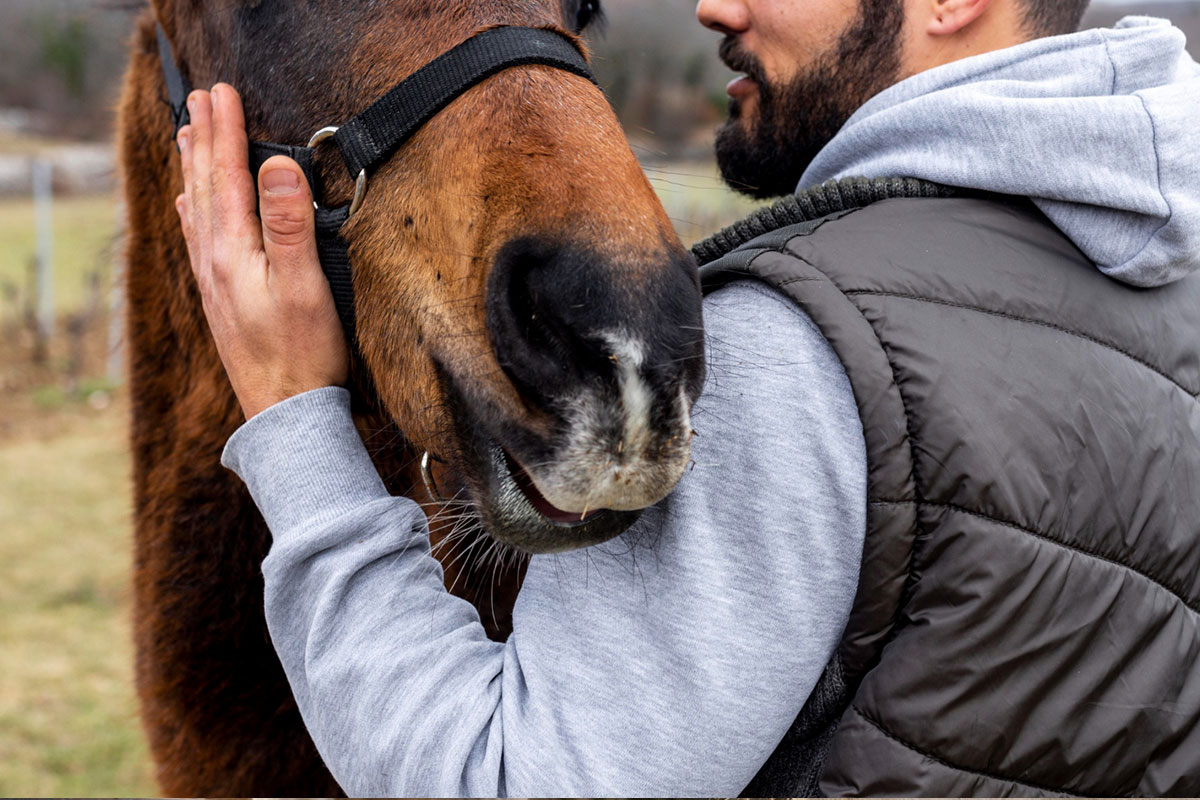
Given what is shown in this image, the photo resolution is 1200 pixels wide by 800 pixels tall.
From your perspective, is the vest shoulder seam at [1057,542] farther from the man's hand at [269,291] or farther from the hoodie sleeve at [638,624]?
the man's hand at [269,291]

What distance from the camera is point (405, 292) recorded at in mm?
1573

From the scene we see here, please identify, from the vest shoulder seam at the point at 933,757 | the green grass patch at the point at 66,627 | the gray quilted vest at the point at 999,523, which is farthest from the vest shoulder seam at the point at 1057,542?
the green grass patch at the point at 66,627

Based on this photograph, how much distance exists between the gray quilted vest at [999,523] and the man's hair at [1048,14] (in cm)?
62

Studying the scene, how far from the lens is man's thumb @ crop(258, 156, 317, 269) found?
64.4 inches

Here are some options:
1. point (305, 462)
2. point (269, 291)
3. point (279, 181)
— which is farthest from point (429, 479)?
point (279, 181)

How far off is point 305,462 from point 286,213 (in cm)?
45

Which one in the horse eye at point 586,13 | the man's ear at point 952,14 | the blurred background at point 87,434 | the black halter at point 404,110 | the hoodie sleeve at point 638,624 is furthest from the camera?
the blurred background at point 87,434

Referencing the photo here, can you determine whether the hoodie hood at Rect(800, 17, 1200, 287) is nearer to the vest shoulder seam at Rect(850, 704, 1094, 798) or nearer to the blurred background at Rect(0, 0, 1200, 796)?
the blurred background at Rect(0, 0, 1200, 796)

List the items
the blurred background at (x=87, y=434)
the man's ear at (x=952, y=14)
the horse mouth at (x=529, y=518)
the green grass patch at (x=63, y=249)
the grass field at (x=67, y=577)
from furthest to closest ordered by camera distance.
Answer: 1. the green grass patch at (x=63, y=249)
2. the grass field at (x=67, y=577)
3. the blurred background at (x=87, y=434)
4. the man's ear at (x=952, y=14)
5. the horse mouth at (x=529, y=518)

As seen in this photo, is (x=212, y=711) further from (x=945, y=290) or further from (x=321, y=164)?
(x=945, y=290)

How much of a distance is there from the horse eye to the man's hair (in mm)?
893

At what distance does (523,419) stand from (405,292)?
0.39 meters

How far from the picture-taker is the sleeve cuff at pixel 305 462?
1444 millimetres

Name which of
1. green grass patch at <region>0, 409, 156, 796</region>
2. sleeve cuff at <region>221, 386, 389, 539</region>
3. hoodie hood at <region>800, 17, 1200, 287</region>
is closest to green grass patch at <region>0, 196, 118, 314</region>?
green grass patch at <region>0, 409, 156, 796</region>
